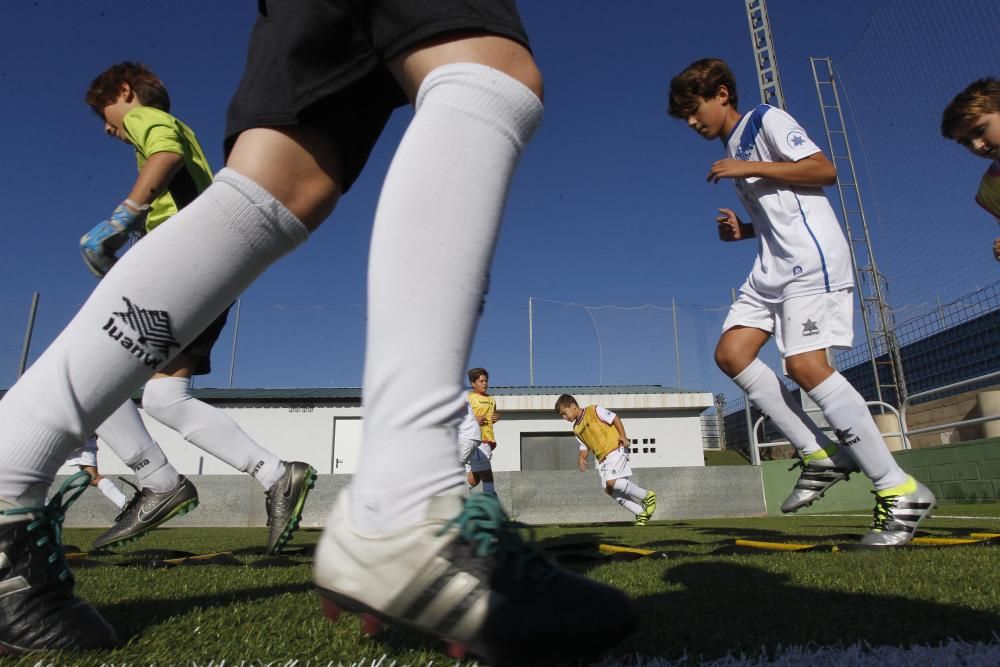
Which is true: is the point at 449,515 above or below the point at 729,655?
above

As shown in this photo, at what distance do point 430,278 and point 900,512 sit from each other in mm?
2596

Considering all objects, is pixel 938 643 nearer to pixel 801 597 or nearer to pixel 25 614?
pixel 801 597

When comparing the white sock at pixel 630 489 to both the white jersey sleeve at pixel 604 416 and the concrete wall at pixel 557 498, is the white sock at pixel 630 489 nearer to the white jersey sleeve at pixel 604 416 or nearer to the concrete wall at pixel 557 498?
the white jersey sleeve at pixel 604 416

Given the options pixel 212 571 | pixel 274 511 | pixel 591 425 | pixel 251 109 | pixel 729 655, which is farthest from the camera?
pixel 591 425

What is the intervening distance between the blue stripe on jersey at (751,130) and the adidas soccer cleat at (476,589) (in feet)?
10.4

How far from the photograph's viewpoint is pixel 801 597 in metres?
1.35

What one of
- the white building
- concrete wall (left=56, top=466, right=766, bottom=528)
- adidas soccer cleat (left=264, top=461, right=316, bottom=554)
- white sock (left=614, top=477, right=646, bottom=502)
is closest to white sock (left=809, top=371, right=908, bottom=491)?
adidas soccer cleat (left=264, top=461, right=316, bottom=554)

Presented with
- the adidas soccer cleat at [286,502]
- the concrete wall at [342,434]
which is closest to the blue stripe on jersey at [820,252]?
the adidas soccer cleat at [286,502]

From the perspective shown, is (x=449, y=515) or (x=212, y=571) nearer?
(x=449, y=515)

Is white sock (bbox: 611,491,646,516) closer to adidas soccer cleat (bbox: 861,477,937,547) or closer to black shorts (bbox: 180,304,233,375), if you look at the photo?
adidas soccer cleat (bbox: 861,477,937,547)

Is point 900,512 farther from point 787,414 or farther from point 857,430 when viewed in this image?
point 787,414

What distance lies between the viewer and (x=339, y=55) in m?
1.08

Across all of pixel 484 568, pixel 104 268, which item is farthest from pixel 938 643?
pixel 104 268

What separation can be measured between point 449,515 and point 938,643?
731mm
